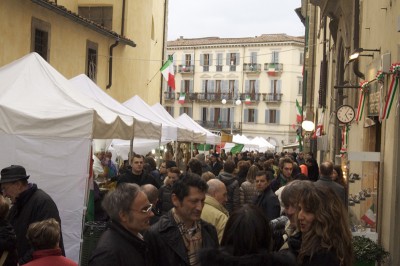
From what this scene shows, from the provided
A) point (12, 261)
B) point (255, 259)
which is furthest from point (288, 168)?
point (255, 259)

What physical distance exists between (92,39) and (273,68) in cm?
5412

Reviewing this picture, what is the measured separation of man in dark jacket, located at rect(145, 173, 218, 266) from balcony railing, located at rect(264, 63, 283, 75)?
72.6 metres

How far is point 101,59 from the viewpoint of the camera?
25.8 metres

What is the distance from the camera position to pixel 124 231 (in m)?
4.46

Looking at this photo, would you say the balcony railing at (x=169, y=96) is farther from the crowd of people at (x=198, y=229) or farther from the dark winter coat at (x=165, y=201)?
the crowd of people at (x=198, y=229)

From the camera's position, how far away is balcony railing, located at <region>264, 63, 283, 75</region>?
77188 mm

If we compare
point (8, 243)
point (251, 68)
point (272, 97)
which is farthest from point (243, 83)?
point (8, 243)

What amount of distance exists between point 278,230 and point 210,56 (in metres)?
76.3

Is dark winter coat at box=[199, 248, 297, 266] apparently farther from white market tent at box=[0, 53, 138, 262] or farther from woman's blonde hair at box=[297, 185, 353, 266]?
white market tent at box=[0, 53, 138, 262]

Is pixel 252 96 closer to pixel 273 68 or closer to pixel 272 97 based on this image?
pixel 272 97

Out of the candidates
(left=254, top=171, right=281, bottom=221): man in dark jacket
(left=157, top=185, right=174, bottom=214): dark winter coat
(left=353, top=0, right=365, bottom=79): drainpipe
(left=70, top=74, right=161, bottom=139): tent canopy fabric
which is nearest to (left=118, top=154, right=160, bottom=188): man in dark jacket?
(left=70, top=74, right=161, bottom=139): tent canopy fabric

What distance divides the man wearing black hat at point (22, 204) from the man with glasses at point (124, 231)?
7.06ft

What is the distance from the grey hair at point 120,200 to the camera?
456 cm

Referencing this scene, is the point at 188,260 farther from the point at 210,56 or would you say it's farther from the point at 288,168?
the point at 210,56
